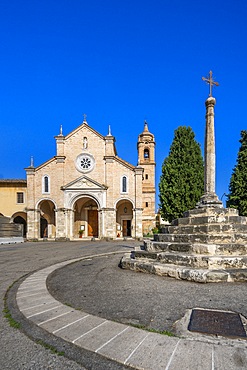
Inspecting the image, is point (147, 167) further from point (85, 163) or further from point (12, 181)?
point (12, 181)

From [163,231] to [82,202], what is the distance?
24.9 metres

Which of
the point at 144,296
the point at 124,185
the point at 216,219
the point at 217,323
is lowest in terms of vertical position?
the point at 144,296

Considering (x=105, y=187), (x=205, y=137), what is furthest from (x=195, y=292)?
(x=105, y=187)

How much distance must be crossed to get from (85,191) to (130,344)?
88.1ft

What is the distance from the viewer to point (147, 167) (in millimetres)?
36250

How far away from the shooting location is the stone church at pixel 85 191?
28656mm

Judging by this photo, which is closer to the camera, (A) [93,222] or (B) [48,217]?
(B) [48,217]

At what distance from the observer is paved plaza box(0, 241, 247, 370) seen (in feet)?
7.55

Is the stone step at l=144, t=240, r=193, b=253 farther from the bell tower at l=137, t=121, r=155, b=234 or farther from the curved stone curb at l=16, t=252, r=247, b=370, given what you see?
the bell tower at l=137, t=121, r=155, b=234

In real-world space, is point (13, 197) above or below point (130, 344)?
above

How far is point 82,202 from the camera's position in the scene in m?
32.2

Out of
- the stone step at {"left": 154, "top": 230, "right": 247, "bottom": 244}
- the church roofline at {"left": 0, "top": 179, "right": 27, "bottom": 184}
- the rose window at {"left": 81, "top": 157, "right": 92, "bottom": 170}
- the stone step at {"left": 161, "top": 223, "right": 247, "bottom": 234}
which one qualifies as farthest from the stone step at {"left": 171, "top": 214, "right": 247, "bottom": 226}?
the church roofline at {"left": 0, "top": 179, "right": 27, "bottom": 184}

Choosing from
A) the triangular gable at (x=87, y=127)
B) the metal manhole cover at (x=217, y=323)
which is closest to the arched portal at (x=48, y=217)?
the triangular gable at (x=87, y=127)

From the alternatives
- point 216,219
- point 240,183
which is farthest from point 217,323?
point 240,183
